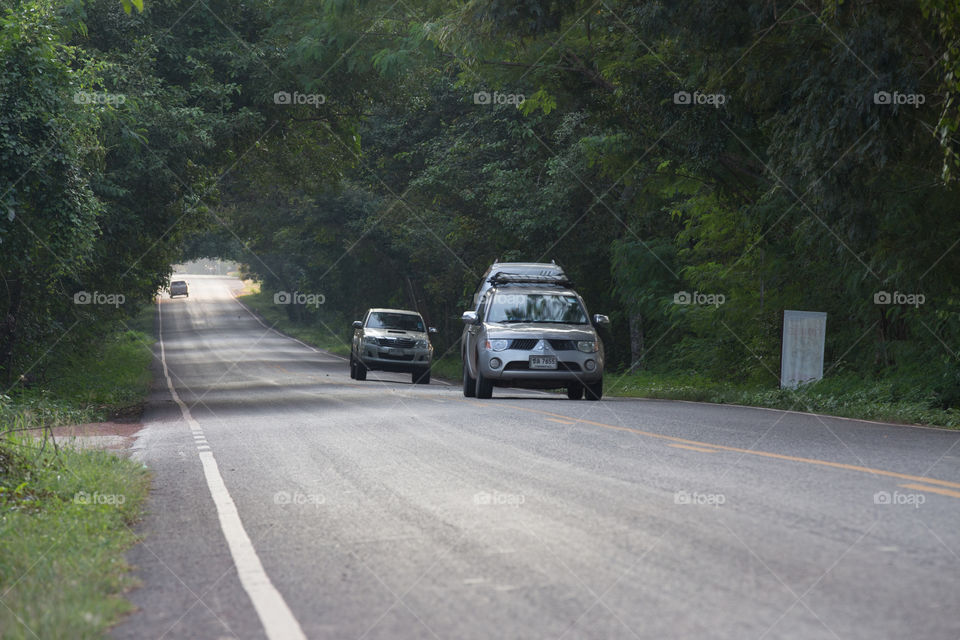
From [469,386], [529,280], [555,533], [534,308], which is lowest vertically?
[469,386]

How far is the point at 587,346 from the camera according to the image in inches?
748

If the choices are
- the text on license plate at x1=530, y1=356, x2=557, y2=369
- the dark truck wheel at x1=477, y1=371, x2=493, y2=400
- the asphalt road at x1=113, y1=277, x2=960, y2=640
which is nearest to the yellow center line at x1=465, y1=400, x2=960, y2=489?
the asphalt road at x1=113, y1=277, x2=960, y2=640

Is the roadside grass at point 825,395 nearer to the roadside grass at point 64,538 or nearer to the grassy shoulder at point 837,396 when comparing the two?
the grassy shoulder at point 837,396

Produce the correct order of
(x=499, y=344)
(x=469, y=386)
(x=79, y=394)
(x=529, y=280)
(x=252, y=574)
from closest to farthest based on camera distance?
(x=252, y=574) < (x=499, y=344) < (x=469, y=386) < (x=529, y=280) < (x=79, y=394)

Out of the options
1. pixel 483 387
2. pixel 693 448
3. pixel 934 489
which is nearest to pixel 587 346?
pixel 483 387

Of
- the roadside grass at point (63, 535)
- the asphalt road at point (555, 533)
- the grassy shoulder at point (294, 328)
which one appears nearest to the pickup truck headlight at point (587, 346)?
the asphalt road at point (555, 533)

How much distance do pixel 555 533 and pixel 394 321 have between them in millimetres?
26533

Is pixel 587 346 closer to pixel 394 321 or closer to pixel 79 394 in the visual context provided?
pixel 79 394

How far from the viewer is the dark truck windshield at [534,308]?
19703 millimetres

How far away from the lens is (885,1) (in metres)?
14.1

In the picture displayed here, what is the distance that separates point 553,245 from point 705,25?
61.0ft

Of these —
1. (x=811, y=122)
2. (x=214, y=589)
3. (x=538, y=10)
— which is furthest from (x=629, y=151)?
(x=214, y=589)

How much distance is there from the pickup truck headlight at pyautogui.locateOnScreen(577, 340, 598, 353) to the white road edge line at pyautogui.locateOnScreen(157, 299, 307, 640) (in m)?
9.62

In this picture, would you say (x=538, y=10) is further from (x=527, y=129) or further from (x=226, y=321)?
(x=226, y=321)
